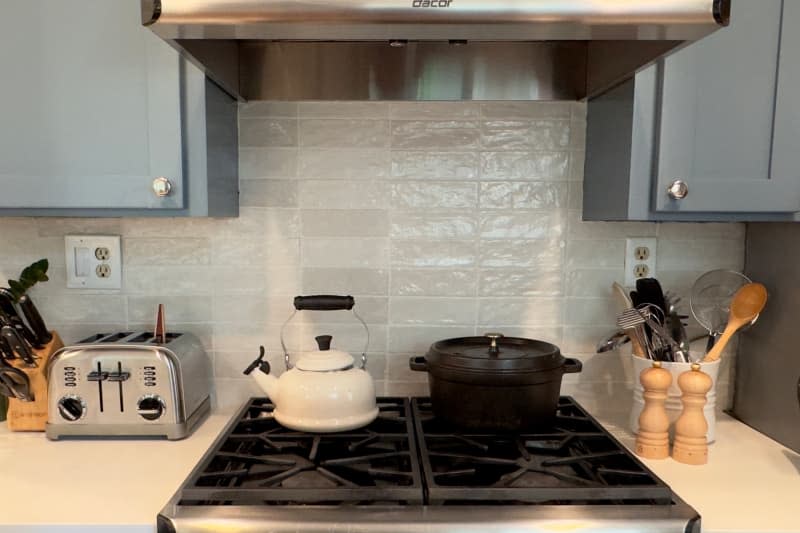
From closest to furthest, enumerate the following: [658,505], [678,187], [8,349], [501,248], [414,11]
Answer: [414,11], [658,505], [678,187], [8,349], [501,248]

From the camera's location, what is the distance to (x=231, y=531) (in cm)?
91

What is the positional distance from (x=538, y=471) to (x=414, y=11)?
787 millimetres

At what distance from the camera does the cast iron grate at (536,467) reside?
3.22 ft

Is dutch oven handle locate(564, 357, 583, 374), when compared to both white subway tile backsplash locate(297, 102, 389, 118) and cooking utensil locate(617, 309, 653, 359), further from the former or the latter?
white subway tile backsplash locate(297, 102, 389, 118)

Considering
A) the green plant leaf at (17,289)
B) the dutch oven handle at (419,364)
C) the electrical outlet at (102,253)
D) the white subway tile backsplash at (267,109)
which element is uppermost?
the white subway tile backsplash at (267,109)

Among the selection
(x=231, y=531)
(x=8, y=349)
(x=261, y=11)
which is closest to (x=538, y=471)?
(x=231, y=531)

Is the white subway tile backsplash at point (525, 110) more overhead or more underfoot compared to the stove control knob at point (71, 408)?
more overhead

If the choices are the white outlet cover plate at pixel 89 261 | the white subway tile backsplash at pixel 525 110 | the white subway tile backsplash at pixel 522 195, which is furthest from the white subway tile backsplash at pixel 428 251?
the white outlet cover plate at pixel 89 261

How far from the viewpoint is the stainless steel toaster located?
1252 mm

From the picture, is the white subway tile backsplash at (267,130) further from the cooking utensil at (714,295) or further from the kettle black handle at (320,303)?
the cooking utensil at (714,295)

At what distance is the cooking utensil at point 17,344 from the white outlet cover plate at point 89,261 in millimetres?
241

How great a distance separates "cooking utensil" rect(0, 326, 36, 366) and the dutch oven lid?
0.84 meters

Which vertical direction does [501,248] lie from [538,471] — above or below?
above

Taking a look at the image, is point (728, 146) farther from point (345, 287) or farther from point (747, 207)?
point (345, 287)
